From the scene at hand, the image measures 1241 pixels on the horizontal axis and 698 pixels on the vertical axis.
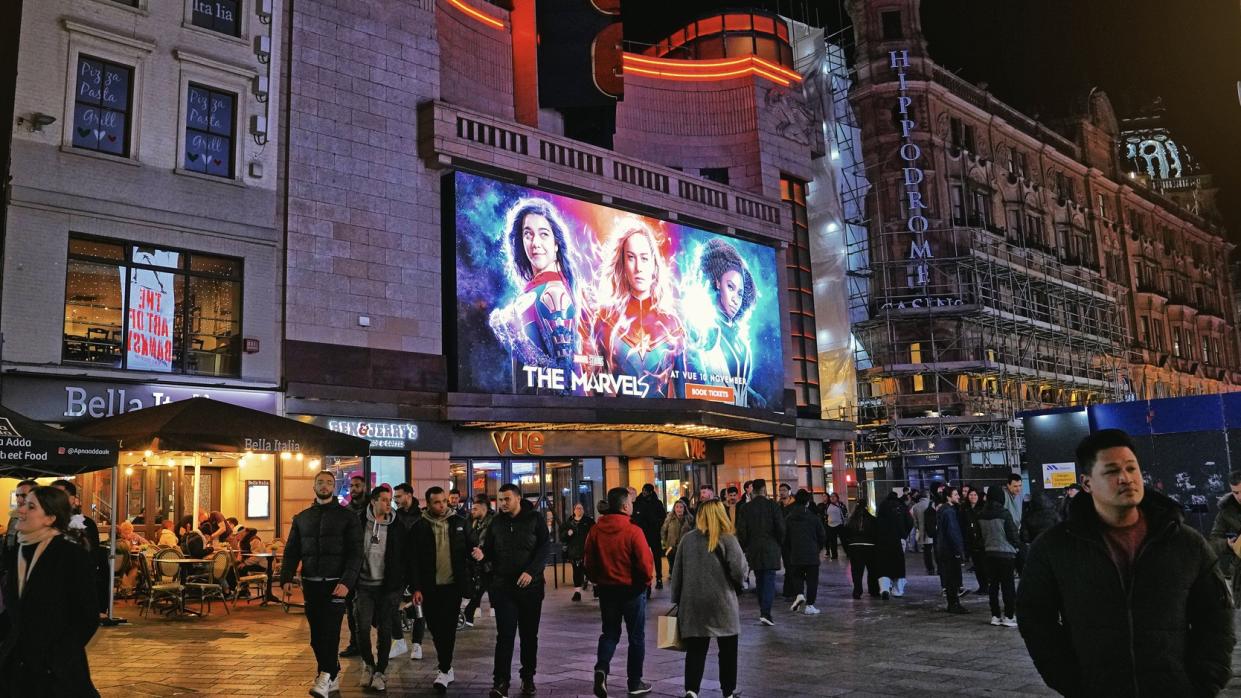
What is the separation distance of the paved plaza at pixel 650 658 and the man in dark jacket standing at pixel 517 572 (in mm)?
519

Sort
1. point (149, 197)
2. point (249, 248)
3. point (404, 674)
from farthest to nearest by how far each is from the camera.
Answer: point (249, 248), point (149, 197), point (404, 674)

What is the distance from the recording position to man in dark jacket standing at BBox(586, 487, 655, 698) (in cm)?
858

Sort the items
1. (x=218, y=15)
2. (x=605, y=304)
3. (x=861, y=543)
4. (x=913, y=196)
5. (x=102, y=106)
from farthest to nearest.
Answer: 1. (x=913, y=196)
2. (x=605, y=304)
3. (x=218, y=15)
4. (x=102, y=106)
5. (x=861, y=543)

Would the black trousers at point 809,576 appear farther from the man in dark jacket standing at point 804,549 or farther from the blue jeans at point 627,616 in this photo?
the blue jeans at point 627,616

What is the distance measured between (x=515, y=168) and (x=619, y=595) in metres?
17.2

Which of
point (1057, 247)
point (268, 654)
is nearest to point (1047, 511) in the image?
point (268, 654)

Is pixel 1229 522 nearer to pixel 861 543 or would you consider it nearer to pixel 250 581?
pixel 861 543

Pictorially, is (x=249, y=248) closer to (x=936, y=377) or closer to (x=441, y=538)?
(x=441, y=538)

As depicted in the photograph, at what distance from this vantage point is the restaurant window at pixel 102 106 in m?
17.6

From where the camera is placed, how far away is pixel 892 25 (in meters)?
44.8

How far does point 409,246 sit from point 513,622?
14.9 m

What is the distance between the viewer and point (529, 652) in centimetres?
886

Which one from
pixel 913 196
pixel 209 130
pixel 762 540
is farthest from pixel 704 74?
pixel 762 540

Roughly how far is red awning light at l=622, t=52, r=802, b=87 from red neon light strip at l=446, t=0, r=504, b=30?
577 centimetres
